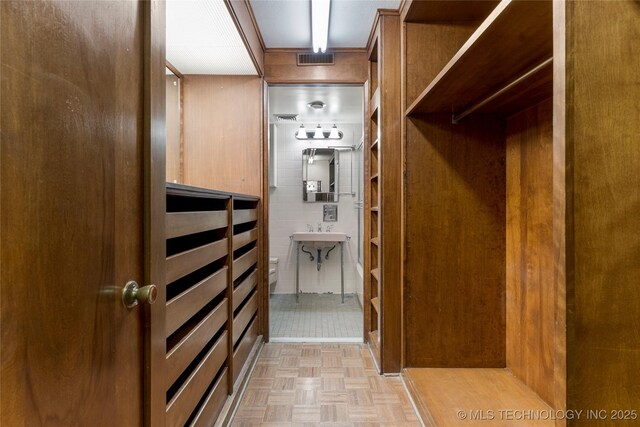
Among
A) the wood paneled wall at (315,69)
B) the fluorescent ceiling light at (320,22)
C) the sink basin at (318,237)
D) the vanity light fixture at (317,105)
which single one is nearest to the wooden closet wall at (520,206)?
the fluorescent ceiling light at (320,22)

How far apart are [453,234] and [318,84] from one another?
5.51 feet

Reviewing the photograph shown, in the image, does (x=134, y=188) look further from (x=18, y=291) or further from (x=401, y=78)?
(x=401, y=78)

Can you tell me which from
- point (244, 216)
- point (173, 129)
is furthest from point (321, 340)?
point (173, 129)

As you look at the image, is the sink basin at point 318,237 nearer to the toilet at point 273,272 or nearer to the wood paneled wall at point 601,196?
the toilet at point 273,272

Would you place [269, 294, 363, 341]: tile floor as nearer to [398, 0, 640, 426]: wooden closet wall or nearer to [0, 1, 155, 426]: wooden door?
[398, 0, 640, 426]: wooden closet wall

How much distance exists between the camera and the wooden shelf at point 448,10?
1884 millimetres

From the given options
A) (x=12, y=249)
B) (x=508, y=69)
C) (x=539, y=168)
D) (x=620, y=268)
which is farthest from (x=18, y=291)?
(x=539, y=168)

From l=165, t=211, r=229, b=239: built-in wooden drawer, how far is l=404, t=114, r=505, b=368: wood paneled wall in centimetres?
115

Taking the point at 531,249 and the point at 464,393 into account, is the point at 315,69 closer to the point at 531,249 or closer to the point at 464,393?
the point at 531,249

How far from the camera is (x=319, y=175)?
4.46m

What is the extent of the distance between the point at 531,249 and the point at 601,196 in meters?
1.31

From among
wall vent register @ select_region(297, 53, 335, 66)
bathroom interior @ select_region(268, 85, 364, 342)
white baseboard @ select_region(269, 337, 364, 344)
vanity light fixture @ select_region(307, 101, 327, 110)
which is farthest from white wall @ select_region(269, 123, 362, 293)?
wall vent register @ select_region(297, 53, 335, 66)

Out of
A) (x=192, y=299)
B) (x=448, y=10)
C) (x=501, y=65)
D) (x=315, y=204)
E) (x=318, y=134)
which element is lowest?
(x=192, y=299)

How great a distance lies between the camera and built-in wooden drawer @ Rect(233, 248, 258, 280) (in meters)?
1.99
